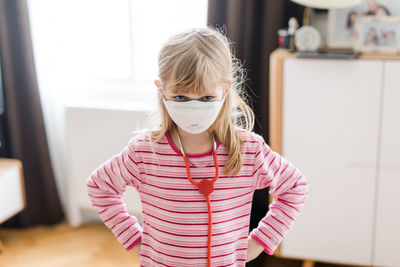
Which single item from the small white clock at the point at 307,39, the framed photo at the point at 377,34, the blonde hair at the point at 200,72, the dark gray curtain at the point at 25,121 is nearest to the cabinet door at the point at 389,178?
the framed photo at the point at 377,34

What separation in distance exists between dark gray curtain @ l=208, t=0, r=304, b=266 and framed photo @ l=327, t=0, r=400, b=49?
6.2 inches

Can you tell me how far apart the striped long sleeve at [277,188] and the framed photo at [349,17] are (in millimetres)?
1106

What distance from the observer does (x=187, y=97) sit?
1.13 m

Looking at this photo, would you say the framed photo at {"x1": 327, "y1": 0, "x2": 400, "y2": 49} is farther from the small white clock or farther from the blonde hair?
the blonde hair

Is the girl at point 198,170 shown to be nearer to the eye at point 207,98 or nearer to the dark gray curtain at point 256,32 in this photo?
the eye at point 207,98

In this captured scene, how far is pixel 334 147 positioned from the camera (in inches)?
82.0

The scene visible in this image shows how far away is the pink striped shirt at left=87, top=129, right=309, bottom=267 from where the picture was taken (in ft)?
3.88

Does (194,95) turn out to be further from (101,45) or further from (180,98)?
(101,45)

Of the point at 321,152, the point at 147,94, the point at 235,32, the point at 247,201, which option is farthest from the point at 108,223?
the point at 147,94

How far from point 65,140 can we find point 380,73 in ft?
5.28

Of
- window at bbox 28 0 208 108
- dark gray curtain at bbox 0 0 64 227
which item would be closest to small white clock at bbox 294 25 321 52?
window at bbox 28 0 208 108

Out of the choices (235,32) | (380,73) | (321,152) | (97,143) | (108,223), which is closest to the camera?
(108,223)

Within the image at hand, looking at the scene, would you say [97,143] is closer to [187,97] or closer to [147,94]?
[147,94]

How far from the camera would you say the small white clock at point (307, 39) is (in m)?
2.08
